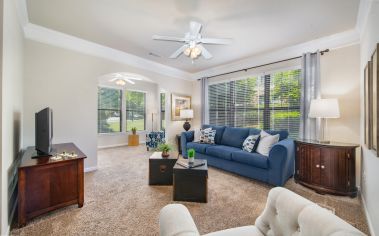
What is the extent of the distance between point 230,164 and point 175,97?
9.35 feet

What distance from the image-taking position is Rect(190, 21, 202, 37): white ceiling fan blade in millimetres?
2396

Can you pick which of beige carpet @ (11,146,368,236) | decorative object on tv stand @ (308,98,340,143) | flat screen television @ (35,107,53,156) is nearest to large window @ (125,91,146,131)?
beige carpet @ (11,146,368,236)

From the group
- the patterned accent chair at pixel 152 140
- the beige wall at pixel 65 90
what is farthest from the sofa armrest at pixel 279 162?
the patterned accent chair at pixel 152 140

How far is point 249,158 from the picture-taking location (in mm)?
3148

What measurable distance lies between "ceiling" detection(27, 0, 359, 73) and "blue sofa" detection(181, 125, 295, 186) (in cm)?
191

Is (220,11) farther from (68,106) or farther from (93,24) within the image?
(68,106)

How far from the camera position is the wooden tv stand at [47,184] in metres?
1.88

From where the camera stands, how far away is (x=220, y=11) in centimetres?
A: 242

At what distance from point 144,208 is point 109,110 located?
18.2 feet

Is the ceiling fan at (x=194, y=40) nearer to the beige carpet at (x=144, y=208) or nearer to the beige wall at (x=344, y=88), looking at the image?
the beige wall at (x=344, y=88)

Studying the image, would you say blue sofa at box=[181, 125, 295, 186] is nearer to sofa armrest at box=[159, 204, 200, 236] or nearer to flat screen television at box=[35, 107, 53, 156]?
sofa armrest at box=[159, 204, 200, 236]

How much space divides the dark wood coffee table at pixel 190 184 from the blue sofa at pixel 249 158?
1145mm

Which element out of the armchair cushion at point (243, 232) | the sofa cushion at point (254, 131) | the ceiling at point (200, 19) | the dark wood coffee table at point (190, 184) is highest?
the ceiling at point (200, 19)

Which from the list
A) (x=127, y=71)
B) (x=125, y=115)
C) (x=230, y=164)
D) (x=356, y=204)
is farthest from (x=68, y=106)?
(x=356, y=204)
